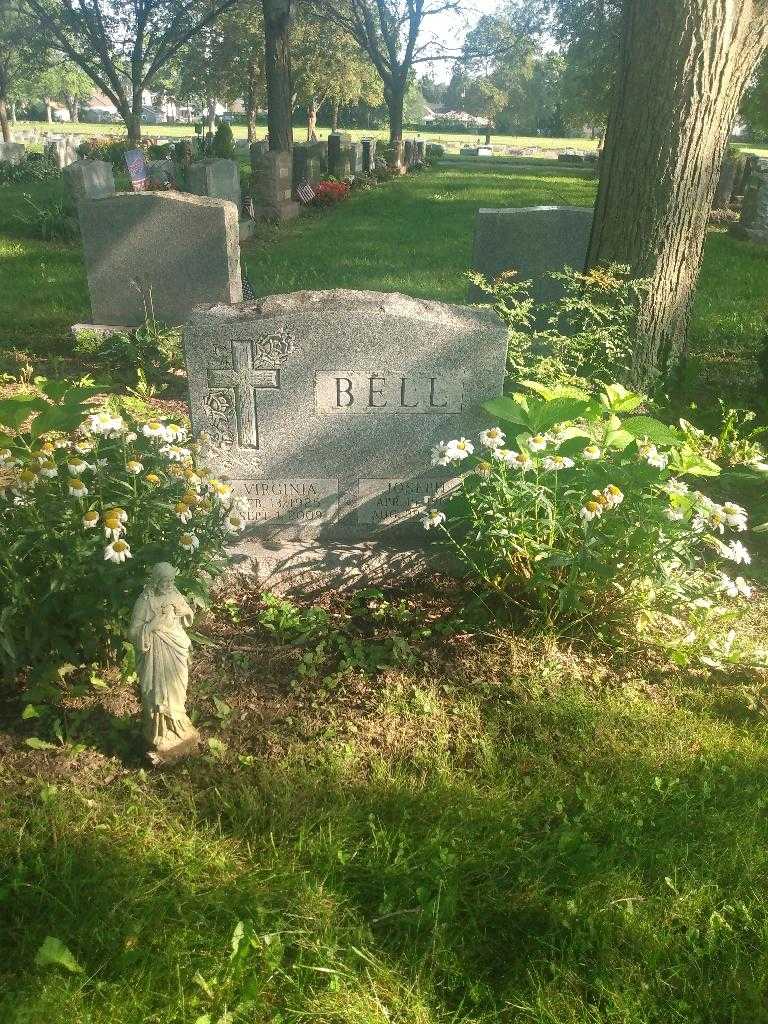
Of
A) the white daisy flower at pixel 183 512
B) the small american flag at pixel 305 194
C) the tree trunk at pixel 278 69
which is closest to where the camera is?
the white daisy flower at pixel 183 512

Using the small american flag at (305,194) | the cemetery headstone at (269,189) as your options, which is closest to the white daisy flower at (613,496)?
the cemetery headstone at (269,189)

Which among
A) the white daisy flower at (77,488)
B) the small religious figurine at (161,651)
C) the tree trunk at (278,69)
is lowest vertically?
the small religious figurine at (161,651)

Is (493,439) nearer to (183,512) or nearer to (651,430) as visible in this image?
(651,430)

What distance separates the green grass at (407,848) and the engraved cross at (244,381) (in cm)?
102

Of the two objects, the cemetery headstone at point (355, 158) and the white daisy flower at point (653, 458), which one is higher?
the cemetery headstone at point (355, 158)

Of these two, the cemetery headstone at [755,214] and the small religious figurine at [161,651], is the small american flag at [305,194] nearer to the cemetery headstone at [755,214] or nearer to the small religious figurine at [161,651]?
the cemetery headstone at [755,214]

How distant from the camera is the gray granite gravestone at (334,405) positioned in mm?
3631

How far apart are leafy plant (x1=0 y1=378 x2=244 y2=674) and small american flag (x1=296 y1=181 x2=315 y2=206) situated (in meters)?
13.9

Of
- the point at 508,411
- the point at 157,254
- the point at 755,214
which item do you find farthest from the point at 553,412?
the point at 755,214

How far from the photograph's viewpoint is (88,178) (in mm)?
11055

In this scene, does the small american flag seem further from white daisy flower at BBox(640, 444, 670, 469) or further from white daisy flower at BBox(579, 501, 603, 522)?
white daisy flower at BBox(579, 501, 603, 522)

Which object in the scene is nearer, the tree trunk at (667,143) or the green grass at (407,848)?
the green grass at (407,848)

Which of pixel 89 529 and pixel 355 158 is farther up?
pixel 355 158

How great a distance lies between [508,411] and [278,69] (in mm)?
16119
